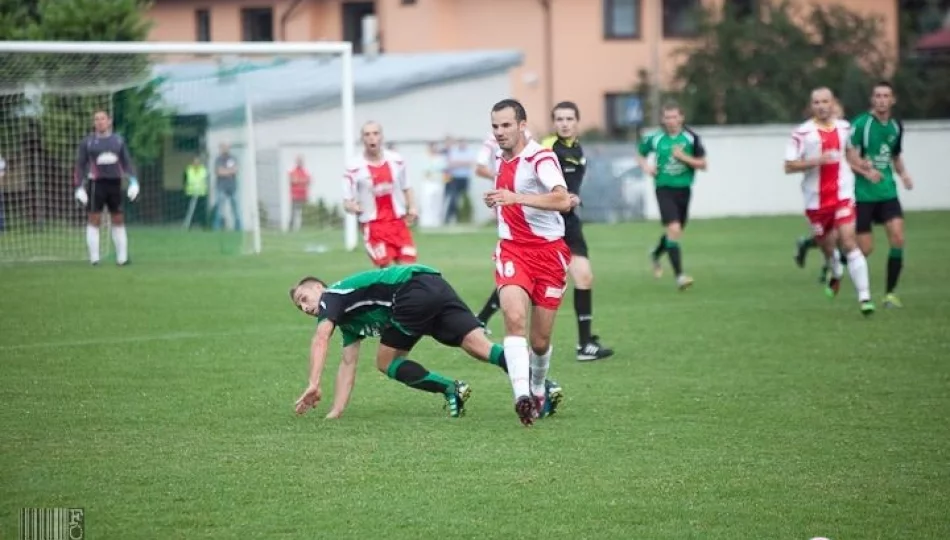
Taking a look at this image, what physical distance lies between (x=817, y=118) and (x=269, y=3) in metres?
38.0

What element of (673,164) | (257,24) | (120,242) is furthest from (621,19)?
(673,164)

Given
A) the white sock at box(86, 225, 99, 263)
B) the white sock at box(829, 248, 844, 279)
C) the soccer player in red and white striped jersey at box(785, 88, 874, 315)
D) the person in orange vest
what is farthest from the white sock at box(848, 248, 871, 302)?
the person in orange vest

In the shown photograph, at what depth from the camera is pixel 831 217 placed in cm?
1680

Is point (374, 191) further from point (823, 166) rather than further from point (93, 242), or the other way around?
point (93, 242)

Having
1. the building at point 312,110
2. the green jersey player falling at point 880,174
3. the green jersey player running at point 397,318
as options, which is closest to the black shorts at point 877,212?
the green jersey player falling at point 880,174

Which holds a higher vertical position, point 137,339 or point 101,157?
point 101,157

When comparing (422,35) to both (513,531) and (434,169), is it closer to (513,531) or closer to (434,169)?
(434,169)

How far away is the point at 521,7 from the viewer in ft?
163

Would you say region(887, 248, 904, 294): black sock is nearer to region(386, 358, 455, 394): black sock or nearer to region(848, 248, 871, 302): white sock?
region(848, 248, 871, 302): white sock

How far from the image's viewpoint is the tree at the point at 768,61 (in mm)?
44844

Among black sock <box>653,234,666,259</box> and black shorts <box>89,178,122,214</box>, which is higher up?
black shorts <box>89,178,122,214</box>

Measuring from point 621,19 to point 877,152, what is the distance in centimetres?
3370

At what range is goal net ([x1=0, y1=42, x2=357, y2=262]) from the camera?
24938 mm

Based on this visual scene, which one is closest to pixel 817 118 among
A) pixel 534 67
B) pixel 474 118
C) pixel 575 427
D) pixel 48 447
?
pixel 575 427
